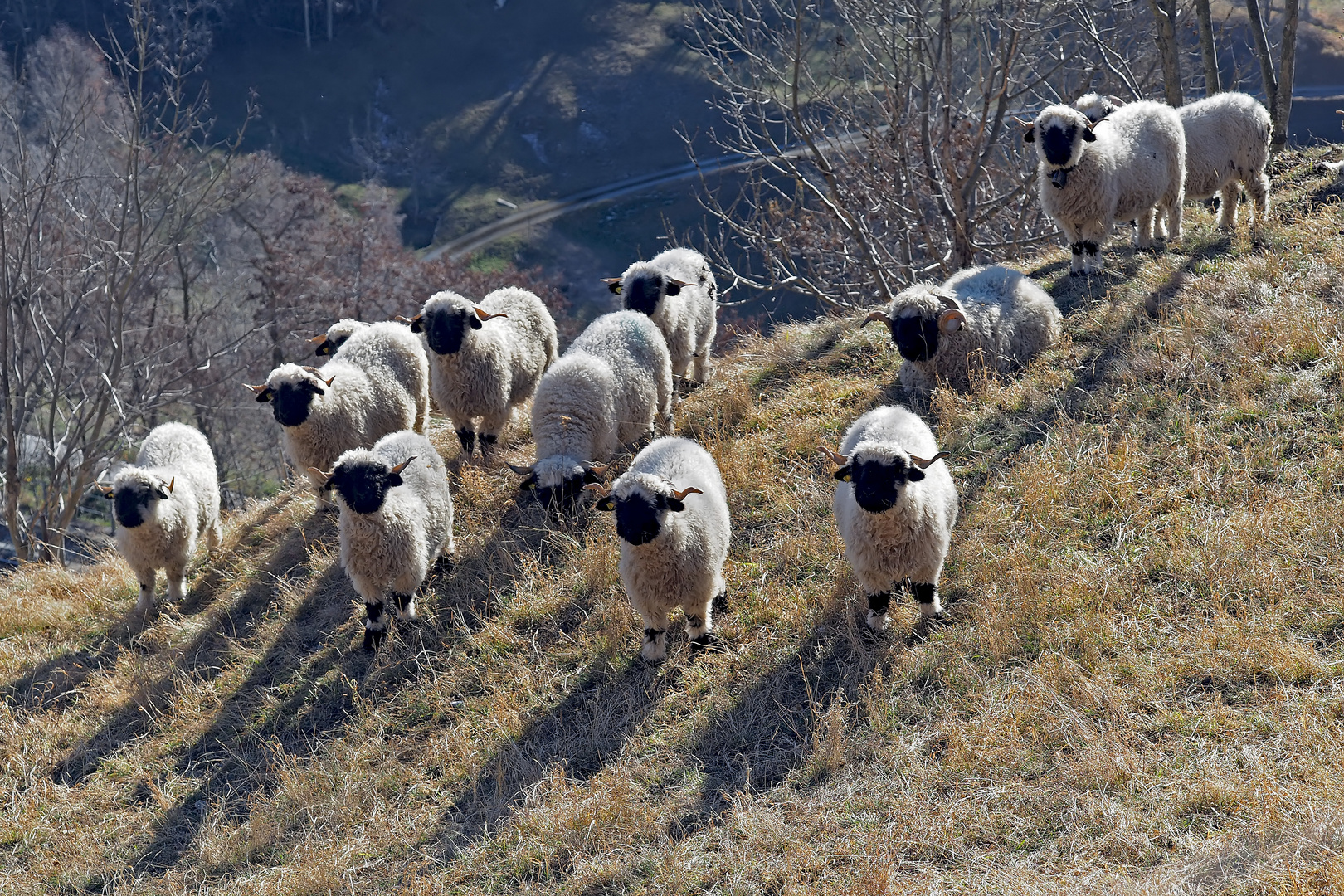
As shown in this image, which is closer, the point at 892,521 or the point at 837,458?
the point at 892,521

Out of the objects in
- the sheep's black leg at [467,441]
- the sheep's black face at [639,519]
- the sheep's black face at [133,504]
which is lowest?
the sheep's black leg at [467,441]

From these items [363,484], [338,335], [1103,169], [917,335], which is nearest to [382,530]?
[363,484]

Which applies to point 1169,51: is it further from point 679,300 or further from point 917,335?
point 679,300

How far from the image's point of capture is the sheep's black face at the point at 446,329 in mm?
9672

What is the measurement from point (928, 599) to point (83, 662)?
7334 millimetres

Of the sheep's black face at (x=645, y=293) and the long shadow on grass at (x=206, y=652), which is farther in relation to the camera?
the sheep's black face at (x=645, y=293)

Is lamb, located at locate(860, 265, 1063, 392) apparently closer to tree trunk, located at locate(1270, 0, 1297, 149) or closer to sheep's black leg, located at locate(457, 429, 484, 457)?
sheep's black leg, located at locate(457, 429, 484, 457)

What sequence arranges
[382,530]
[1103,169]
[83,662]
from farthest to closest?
1. [1103,169]
2. [83,662]
3. [382,530]

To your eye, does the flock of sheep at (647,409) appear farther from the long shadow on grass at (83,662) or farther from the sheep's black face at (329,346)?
the long shadow on grass at (83,662)

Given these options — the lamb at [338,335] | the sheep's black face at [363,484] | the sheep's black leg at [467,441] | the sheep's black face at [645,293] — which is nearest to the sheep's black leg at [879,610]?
the sheep's black face at [363,484]

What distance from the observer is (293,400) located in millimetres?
9273

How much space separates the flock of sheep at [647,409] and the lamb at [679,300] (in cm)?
3

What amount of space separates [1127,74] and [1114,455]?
11.8 meters

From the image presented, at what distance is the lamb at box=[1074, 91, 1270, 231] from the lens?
11102mm
